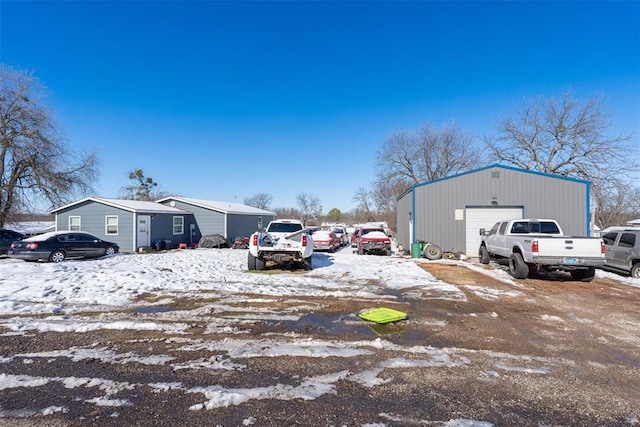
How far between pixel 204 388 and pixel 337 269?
332 inches

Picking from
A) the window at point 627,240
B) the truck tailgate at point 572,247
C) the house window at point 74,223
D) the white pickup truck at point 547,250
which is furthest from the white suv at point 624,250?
the house window at point 74,223

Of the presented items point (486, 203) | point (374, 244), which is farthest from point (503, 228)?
point (374, 244)

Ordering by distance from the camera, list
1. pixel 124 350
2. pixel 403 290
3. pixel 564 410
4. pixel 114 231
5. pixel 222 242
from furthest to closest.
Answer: pixel 222 242, pixel 114 231, pixel 403 290, pixel 124 350, pixel 564 410

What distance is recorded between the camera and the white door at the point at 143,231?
20.1m

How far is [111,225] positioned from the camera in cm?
2053

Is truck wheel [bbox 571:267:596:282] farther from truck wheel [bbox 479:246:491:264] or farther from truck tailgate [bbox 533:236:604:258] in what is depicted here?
truck wheel [bbox 479:246:491:264]

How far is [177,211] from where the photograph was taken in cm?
2366

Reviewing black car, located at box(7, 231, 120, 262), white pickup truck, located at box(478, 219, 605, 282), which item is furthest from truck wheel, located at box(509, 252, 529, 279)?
black car, located at box(7, 231, 120, 262)

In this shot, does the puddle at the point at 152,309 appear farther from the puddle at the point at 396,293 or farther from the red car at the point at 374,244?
the red car at the point at 374,244

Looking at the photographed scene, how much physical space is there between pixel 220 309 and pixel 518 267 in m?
8.71

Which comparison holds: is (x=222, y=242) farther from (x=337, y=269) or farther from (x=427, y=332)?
(x=427, y=332)

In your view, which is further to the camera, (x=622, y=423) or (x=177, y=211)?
(x=177, y=211)

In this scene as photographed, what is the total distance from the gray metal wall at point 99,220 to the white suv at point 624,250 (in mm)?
23652

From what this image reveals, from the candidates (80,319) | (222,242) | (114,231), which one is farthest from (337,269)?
(114,231)
